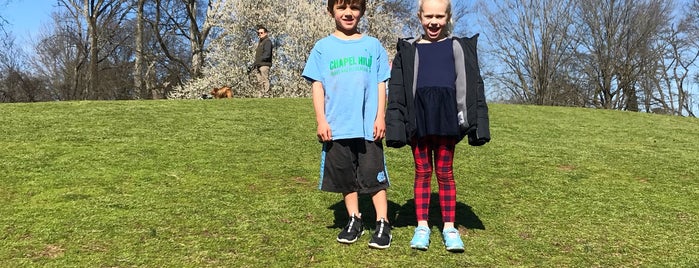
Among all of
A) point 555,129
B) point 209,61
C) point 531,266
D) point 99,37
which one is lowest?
point 531,266

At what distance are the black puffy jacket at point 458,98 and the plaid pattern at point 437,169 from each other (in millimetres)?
133

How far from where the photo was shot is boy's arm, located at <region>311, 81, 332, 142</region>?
9.75 ft

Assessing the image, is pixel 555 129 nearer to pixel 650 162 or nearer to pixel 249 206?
pixel 650 162

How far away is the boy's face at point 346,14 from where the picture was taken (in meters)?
2.99

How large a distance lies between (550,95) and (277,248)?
2897cm

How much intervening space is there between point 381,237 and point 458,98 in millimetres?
953

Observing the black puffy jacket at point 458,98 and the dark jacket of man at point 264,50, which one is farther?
the dark jacket of man at point 264,50

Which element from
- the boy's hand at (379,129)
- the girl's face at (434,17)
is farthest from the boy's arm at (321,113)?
the girl's face at (434,17)

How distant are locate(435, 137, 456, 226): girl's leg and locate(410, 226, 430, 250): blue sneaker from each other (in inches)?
6.1

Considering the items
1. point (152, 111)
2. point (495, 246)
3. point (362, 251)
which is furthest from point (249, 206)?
point (152, 111)

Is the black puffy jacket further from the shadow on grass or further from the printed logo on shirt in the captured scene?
the shadow on grass

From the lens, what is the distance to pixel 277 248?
298cm

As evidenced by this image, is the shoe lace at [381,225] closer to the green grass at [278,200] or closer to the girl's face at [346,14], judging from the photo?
the green grass at [278,200]

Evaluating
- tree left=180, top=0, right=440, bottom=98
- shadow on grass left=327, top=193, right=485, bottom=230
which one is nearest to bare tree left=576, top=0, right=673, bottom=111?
tree left=180, top=0, right=440, bottom=98
